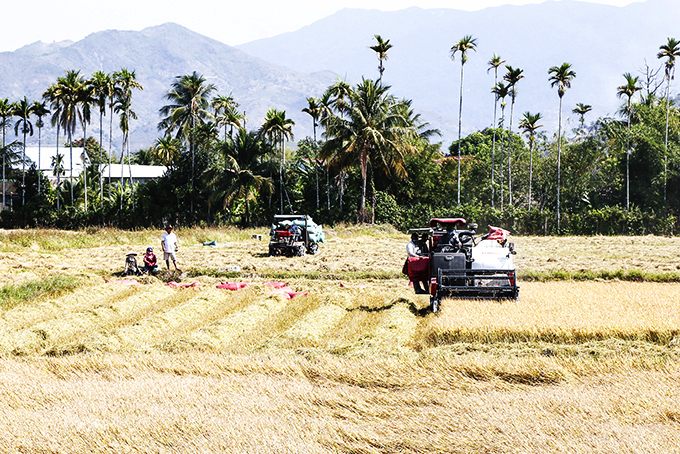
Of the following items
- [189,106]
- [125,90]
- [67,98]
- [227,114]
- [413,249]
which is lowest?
[413,249]

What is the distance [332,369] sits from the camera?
8.59 metres

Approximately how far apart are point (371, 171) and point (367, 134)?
202 inches

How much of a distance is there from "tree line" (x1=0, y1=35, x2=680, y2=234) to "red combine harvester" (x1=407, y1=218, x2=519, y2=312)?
89.4 feet

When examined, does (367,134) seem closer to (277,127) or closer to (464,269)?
(277,127)

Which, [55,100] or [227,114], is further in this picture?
[227,114]

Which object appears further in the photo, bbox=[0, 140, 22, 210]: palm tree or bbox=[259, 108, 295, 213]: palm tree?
bbox=[0, 140, 22, 210]: palm tree

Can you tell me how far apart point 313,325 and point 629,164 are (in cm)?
4011

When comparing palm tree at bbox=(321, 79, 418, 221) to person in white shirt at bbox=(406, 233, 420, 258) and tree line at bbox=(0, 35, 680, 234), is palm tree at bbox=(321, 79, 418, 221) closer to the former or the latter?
tree line at bbox=(0, 35, 680, 234)

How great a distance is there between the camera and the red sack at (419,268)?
1381 cm

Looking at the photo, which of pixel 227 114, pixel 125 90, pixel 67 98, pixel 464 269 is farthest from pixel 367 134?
pixel 464 269

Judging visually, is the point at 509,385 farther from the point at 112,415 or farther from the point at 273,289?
the point at 273,289

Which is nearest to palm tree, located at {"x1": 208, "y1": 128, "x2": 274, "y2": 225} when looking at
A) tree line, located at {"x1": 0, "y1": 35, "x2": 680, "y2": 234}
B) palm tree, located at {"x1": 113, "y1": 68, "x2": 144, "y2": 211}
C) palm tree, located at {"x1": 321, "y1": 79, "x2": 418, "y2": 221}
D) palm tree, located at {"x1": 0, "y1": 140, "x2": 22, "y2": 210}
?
tree line, located at {"x1": 0, "y1": 35, "x2": 680, "y2": 234}

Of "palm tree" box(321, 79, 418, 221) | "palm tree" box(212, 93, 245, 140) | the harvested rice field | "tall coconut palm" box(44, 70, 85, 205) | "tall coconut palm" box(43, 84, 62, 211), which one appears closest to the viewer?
the harvested rice field

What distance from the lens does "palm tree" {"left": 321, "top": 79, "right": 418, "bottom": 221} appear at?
41.1 metres
